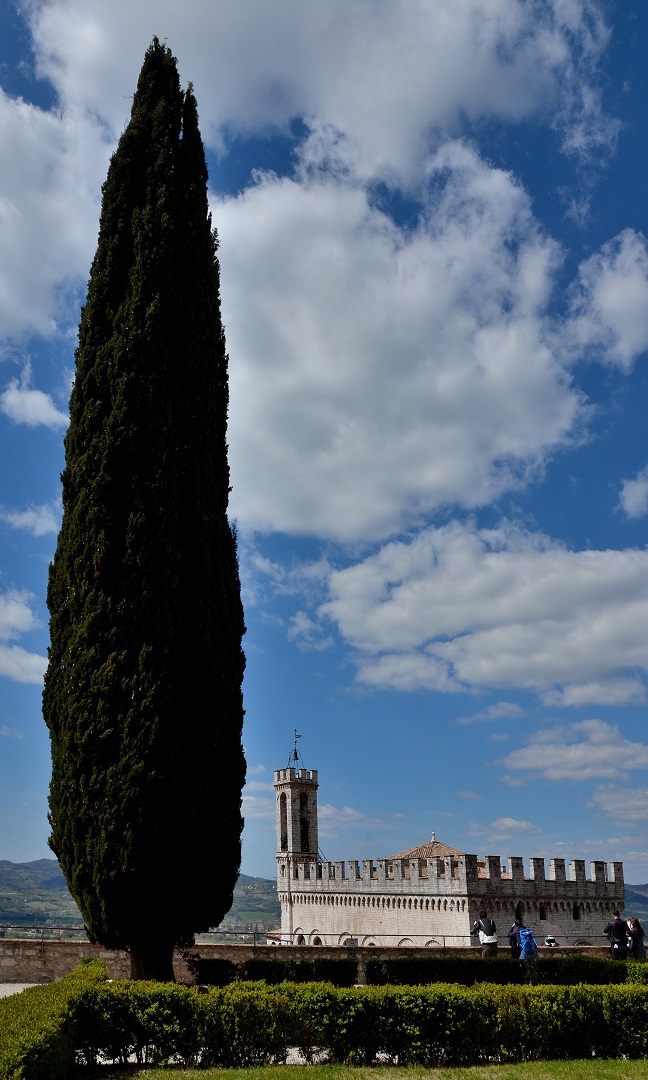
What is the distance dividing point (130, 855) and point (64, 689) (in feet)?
8.86

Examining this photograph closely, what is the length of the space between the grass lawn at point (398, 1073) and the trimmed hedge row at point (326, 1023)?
1.48 ft

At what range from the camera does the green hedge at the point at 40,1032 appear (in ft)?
25.1

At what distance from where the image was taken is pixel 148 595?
13.6 m

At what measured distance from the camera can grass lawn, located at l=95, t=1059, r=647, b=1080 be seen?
9.71 metres

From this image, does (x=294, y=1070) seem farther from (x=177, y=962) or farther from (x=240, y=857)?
(x=177, y=962)

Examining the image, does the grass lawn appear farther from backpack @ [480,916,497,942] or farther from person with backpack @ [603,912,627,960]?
backpack @ [480,916,497,942]

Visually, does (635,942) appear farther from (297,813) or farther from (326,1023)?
(297,813)

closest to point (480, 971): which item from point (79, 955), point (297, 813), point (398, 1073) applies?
point (398, 1073)

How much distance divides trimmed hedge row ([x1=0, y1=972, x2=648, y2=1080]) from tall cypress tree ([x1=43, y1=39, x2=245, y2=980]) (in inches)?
75.8

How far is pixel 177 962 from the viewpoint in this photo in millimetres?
18422

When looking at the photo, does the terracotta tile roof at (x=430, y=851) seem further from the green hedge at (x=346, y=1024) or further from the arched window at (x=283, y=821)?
the green hedge at (x=346, y=1024)

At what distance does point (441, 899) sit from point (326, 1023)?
26304 millimetres

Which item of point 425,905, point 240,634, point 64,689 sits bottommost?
point 425,905

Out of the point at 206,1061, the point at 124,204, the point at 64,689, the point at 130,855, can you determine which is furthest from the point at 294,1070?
the point at 124,204
